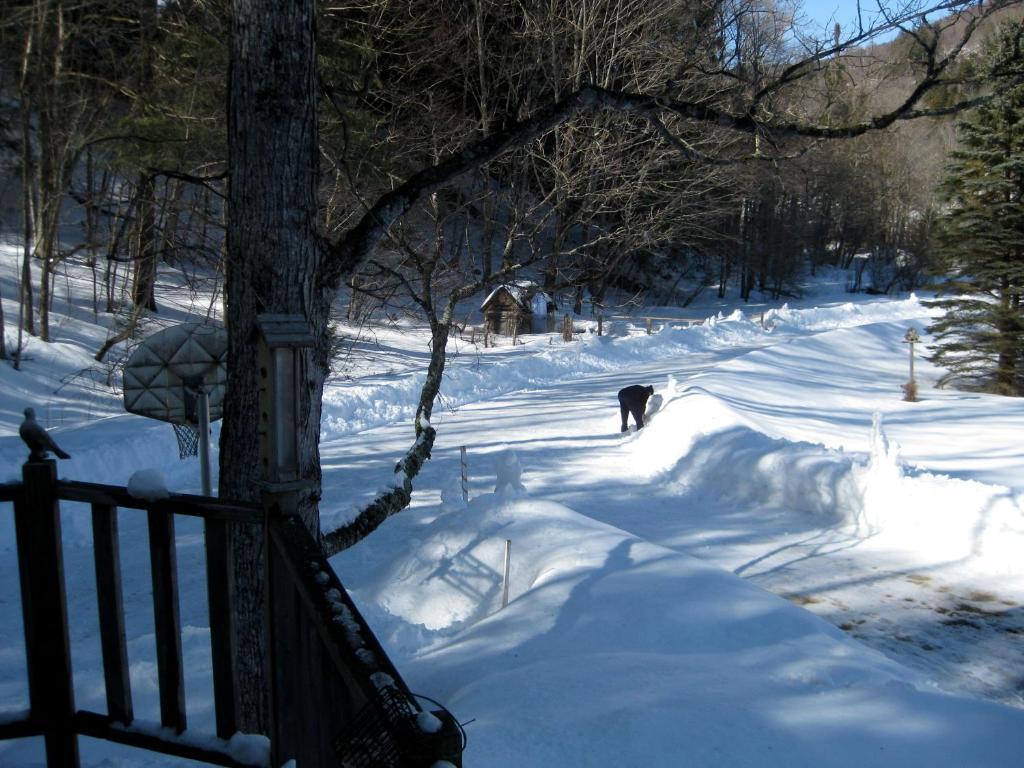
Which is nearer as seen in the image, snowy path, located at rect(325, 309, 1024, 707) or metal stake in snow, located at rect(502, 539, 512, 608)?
snowy path, located at rect(325, 309, 1024, 707)

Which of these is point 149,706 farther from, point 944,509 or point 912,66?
point 944,509

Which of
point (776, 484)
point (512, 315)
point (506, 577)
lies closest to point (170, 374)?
point (506, 577)

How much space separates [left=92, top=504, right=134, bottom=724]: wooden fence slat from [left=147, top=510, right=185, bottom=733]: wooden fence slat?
0.14 metres

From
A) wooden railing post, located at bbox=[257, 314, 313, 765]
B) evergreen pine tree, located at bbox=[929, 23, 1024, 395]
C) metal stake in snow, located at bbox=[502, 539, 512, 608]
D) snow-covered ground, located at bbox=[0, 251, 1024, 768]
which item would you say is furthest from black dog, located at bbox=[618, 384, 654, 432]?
evergreen pine tree, located at bbox=[929, 23, 1024, 395]

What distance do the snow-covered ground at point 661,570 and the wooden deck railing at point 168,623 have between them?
53 cm

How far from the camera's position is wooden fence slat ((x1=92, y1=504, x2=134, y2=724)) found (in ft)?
9.25

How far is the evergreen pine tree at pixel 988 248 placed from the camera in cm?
2370

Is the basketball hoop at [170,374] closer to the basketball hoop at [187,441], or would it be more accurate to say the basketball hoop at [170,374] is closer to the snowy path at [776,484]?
the basketball hoop at [187,441]

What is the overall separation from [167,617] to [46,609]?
44 cm

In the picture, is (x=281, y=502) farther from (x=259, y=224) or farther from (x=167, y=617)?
(x=259, y=224)

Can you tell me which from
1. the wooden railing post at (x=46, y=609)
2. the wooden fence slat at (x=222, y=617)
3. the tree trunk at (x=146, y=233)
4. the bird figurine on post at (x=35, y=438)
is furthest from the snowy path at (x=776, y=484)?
the bird figurine on post at (x=35, y=438)

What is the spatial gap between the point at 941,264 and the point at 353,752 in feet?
96.0

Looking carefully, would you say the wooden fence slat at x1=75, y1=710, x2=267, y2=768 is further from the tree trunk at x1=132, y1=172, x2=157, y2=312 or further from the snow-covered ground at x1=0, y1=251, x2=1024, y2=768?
the tree trunk at x1=132, y1=172, x2=157, y2=312

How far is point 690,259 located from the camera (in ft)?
155
